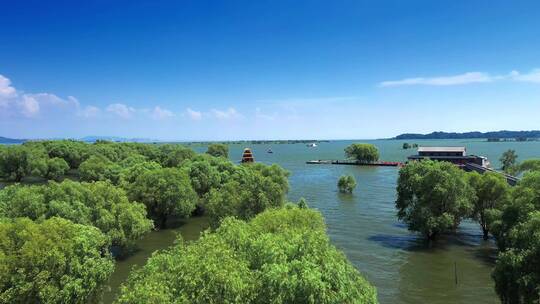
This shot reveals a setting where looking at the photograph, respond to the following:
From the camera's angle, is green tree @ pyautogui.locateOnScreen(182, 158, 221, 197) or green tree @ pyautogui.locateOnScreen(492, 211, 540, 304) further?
green tree @ pyautogui.locateOnScreen(182, 158, 221, 197)

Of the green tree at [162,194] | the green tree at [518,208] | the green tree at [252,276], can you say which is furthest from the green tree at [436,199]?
the green tree at [162,194]

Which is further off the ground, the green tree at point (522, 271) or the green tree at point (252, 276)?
the green tree at point (252, 276)

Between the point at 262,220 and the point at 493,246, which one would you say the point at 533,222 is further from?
Answer: the point at 493,246

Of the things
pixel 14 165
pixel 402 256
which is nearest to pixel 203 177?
pixel 402 256

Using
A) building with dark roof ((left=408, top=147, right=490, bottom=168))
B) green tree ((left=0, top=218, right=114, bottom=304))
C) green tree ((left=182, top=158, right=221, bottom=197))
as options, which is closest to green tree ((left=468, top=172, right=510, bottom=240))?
green tree ((left=182, top=158, right=221, bottom=197))

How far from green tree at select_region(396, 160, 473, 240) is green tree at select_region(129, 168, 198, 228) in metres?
32.7

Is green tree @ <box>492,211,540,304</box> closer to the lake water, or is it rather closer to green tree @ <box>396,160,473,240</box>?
the lake water

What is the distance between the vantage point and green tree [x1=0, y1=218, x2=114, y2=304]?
86.8 ft

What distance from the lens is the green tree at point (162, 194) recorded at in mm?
62888

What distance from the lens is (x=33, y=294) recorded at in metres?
27.0

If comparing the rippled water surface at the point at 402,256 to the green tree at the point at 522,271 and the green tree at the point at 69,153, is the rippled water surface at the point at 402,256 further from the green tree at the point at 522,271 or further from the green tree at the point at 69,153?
the green tree at the point at 69,153

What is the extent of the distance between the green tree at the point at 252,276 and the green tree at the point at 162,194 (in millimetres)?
37908

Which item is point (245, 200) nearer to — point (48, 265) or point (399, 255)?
point (399, 255)

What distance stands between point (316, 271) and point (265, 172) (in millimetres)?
55491
